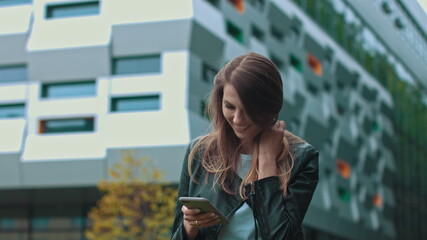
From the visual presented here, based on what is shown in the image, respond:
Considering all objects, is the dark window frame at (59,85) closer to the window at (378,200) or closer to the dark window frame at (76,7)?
the dark window frame at (76,7)

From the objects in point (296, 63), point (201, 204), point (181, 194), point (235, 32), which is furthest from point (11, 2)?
point (201, 204)

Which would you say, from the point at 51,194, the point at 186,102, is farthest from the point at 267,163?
the point at 51,194

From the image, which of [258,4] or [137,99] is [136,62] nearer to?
[137,99]

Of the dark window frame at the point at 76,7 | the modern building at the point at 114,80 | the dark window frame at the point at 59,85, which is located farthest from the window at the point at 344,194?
the dark window frame at the point at 76,7

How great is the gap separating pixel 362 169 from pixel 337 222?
5.69m

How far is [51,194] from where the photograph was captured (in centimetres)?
2545

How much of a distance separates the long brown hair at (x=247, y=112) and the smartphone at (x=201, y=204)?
127 mm

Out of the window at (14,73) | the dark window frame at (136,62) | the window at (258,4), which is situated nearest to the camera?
the dark window frame at (136,62)

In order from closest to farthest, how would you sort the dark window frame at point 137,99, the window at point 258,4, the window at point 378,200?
the dark window frame at point 137,99
the window at point 258,4
the window at point 378,200

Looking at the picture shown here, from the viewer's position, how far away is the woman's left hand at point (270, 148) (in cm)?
239

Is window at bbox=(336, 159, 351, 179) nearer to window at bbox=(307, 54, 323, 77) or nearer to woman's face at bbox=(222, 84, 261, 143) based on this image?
window at bbox=(307, 54, 323, 77)

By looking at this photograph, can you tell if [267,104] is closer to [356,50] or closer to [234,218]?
[234,218]

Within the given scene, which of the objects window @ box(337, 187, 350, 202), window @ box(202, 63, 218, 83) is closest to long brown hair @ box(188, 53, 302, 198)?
window @ box(202, 63, 218, 83)

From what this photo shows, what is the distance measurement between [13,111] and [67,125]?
2100mm
